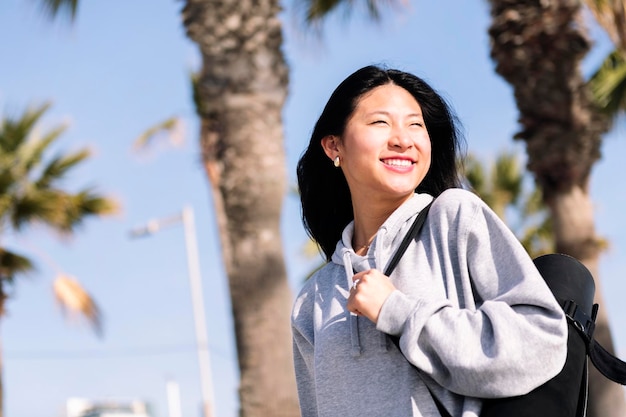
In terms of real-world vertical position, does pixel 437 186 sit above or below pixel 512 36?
below

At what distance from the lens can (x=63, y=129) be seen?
14.4 m

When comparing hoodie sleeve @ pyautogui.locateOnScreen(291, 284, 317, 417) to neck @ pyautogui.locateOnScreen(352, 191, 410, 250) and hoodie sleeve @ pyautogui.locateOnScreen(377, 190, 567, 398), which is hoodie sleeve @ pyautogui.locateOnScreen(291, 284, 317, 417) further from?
hoodie sleeve @ pyautogui.locateOnScreen(377, 190, 567, 398)

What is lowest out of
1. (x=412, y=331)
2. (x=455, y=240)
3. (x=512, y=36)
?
(x=412, y=331)

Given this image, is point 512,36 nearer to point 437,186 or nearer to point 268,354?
point 268,354

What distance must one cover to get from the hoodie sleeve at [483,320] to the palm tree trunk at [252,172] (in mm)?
4593

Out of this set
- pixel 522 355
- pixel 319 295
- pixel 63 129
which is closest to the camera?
pixel 522 355

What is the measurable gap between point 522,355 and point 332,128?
0.90 m

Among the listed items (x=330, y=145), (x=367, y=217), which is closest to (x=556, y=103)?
(x=330, y=145)

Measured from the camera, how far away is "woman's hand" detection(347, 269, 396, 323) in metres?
2.28

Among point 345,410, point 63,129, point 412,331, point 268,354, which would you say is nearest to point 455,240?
point 412,331

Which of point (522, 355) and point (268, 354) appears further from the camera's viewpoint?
point (268, 354)

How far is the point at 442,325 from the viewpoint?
2.22m

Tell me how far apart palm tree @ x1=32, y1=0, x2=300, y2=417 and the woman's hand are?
15.0 ft

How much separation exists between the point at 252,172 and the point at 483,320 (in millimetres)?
5113
